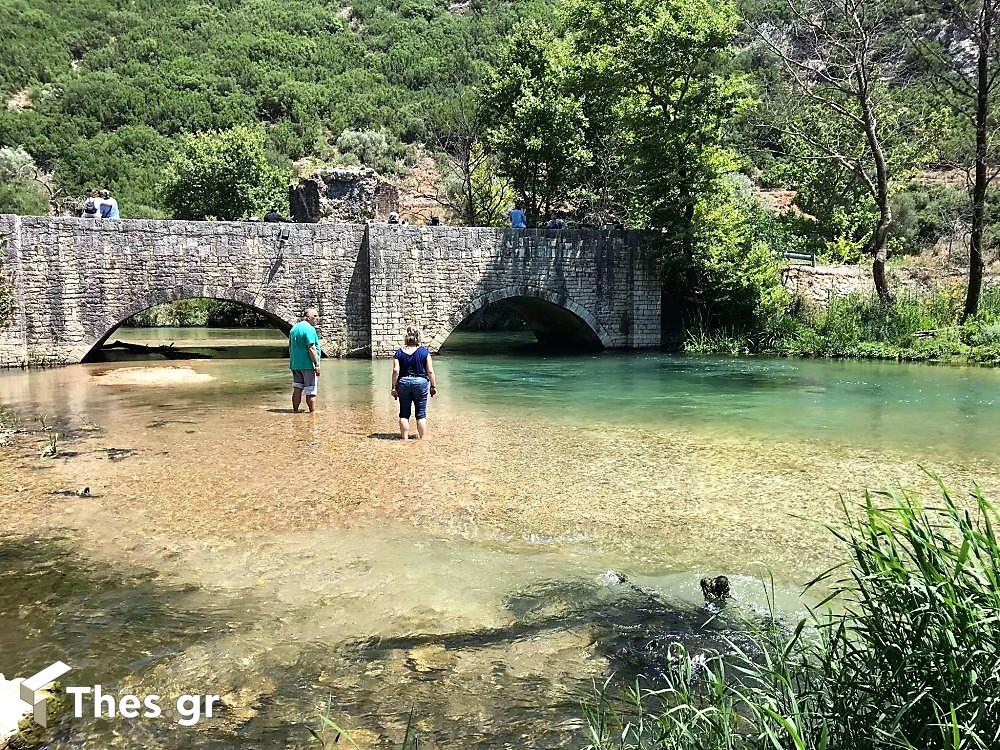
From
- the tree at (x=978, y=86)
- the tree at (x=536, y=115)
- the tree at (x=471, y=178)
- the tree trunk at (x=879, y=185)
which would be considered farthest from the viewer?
the tree at (x=471, y=178)

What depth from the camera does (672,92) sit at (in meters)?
22.0

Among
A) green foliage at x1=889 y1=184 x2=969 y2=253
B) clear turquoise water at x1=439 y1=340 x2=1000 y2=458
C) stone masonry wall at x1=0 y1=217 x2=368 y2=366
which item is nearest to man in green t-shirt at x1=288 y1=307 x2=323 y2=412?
clear turquoise water at x1=439 y1=340 x2=1000 y2=458

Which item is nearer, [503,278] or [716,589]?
[716,589]

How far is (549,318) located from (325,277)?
8265 mm

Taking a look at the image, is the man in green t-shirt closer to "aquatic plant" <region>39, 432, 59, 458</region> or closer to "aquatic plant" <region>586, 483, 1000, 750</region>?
"aquatic plant" <region>39, 432, 59, 458</region>

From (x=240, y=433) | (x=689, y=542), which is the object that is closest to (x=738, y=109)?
(x=240, y=433)

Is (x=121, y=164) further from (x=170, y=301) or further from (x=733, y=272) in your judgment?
(x=733, y=272)

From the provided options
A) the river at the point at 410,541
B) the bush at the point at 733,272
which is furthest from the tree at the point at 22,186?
the river at the point at 410,541

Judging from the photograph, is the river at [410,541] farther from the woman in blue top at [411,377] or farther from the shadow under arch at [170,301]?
the shadow under arch at [170,301]

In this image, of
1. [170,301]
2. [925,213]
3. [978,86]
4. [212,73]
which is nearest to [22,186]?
[212,73]

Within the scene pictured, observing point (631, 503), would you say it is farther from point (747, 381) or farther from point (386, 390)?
point (747, 381)

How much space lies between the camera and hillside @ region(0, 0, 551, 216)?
181 ft

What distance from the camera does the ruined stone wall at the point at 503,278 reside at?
70.1 feet

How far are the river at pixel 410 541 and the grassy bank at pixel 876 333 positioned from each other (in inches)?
Result: 274
